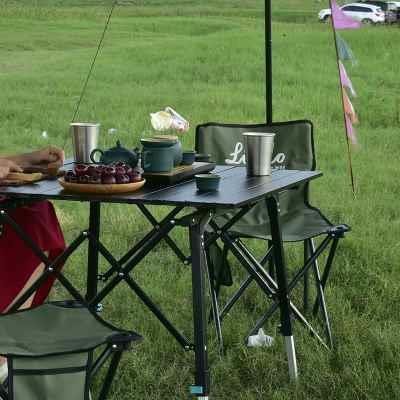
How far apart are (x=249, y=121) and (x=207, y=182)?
6.51 metres

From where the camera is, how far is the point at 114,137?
8.62 meters

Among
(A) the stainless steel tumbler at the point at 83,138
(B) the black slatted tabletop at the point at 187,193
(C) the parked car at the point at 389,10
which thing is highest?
(C) the parked car at the point at 389,10

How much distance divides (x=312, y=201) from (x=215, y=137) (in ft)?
6.64

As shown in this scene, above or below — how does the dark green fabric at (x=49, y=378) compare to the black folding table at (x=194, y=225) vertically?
below

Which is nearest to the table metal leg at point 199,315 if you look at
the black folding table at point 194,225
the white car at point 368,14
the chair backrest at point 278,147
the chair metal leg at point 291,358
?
the black folding table at point 194,225

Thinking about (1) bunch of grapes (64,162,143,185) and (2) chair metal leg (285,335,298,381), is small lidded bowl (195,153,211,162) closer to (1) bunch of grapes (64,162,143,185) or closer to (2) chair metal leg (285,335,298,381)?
(1) bunch of grapes (64,162,143,185)

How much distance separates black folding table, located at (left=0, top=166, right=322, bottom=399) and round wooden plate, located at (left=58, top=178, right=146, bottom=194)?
0.02 metres

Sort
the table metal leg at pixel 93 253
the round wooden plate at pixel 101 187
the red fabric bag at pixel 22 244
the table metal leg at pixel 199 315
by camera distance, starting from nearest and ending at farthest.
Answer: the table metal leg at pixel 199 315
the round wooden plate at pixel 101 187
the red fabric bag at pixel 22 244
the table metal leg at pixel 93 253

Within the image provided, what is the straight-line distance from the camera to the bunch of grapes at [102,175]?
288 centimetres

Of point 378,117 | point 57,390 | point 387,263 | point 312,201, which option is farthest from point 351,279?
point 378,117

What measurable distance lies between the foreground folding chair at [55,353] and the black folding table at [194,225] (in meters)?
0.26

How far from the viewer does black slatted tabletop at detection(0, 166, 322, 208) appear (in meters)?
2.78

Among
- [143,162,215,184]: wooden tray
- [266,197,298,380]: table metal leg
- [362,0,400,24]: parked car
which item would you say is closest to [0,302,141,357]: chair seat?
[143,162,215,184]: wooden tray

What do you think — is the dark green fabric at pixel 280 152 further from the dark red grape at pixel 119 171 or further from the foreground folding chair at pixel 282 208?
the dark red grape at pixel 119 171
